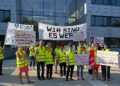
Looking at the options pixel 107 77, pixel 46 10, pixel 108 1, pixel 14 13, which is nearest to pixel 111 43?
pixel 108 1

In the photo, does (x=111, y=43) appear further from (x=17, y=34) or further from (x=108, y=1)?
(x=17, y=34)

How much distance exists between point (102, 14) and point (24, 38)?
35.6 meters

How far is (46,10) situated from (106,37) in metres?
10.1

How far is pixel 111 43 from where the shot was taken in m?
51.3

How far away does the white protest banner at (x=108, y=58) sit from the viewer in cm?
1412

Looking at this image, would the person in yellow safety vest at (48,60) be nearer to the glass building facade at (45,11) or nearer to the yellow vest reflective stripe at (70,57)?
the yellow vest reflective stripe at (70,57)

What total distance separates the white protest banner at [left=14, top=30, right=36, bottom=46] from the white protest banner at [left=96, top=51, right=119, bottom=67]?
11.3 feet

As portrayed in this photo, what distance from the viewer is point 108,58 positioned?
14.4 metres

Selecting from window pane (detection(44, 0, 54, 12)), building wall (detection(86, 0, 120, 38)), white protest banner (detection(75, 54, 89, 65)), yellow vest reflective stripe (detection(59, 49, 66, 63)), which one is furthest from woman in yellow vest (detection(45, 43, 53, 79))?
window pane (detection(44, 0, 54, 12))

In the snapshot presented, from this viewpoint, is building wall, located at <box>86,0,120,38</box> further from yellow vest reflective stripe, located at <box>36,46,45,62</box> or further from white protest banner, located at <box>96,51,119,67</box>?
white protest banner, located at <box>96,51,119,67</box>

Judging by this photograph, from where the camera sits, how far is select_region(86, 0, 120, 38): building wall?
1942 inches

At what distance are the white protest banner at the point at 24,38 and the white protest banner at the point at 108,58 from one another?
3.45m

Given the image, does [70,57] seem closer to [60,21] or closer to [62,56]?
[62,56]

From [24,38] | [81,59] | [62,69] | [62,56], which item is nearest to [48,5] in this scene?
[62,69]
